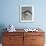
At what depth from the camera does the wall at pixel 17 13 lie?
3.93 meters

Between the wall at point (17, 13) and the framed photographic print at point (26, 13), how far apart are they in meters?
0.10

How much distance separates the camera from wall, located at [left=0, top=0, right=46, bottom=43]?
393 cm

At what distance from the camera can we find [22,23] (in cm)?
396

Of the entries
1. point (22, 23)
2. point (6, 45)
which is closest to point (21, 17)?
point (22, 23)

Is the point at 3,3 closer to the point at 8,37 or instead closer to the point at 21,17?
the point at 21,17

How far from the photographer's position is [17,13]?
3.95m

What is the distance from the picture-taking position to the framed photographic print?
12.8 feet

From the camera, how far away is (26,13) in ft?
12.9

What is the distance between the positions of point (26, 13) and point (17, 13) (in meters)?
0.29

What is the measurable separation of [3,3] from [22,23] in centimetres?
90

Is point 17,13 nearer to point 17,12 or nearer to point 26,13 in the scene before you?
point 17,12

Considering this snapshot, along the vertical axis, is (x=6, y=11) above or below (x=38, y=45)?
above

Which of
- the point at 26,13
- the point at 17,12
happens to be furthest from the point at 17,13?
the point at 26,13

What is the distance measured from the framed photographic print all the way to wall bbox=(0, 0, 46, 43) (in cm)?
10
